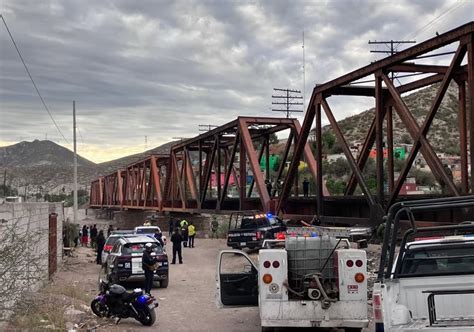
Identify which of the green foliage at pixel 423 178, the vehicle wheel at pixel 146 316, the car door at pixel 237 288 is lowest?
the vehicle wheel at pixel 146 316

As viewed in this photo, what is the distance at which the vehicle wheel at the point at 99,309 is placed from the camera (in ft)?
39.0

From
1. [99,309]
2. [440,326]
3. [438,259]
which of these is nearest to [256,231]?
[99,309]

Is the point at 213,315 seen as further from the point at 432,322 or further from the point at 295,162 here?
the point at 295,162

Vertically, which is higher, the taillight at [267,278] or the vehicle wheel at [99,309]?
the taillight at [267,278]

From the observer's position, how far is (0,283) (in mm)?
8961

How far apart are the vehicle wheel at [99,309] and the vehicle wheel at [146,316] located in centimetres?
73

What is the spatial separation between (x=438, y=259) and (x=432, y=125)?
86.4m

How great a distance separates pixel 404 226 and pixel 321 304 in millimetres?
7979

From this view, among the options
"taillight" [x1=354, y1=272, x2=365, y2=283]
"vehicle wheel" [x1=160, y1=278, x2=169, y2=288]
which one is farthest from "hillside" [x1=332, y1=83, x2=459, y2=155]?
"taillight" [x1=354, y1=272, x2=365, y2=283]

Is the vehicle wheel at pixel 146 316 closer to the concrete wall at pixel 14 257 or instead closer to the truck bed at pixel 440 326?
the concrete wall at pixel 14 257

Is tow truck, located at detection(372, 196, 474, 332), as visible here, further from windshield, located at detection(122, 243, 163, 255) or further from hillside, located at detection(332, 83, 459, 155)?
hillside, located at detection(332, 83, 459, 155)

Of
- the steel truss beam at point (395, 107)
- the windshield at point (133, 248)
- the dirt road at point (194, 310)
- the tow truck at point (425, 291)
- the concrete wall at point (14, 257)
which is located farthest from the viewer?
the windshield at point (133, 248)

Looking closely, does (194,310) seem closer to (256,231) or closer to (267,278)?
(267,278)

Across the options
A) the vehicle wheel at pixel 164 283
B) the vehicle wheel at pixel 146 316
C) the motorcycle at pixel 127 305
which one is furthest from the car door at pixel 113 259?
the vehicle wheel at pixel 146 316
